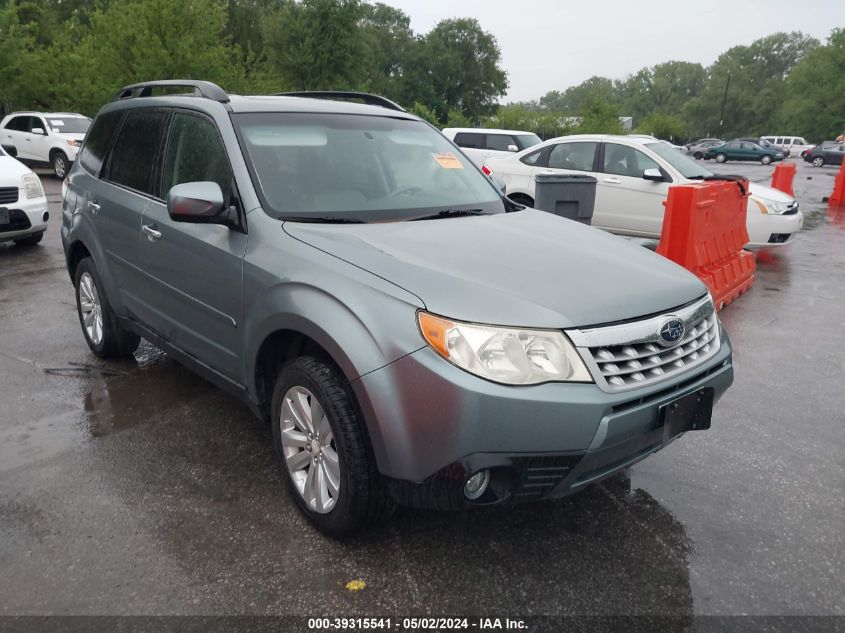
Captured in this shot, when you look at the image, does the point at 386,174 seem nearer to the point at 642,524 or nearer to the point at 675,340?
the point at 675,340

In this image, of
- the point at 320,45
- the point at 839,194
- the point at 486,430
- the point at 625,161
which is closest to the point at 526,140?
the point at 625,161

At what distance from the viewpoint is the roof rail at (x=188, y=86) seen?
11.8ft

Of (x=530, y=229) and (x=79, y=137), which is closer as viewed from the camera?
(x=530, y=229)

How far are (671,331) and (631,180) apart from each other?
7085 millimetres

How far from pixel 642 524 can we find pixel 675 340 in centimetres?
89

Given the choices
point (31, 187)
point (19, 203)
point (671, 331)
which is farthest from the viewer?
point (31, 187)

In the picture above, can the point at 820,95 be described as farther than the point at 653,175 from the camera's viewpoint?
Yes

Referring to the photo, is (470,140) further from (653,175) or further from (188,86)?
(188,86)

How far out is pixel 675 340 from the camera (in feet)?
8.50

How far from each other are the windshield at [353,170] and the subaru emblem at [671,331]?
1.31m

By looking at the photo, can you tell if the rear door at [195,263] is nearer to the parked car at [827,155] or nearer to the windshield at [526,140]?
the windshield at [526,140]

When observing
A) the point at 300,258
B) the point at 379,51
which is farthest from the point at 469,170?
the point at 379,51

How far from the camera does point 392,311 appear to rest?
2.37m

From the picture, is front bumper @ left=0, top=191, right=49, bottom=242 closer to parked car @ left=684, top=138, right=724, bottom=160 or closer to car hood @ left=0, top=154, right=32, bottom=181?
car hood @ left=0, top=154, right=32, bottom=181
